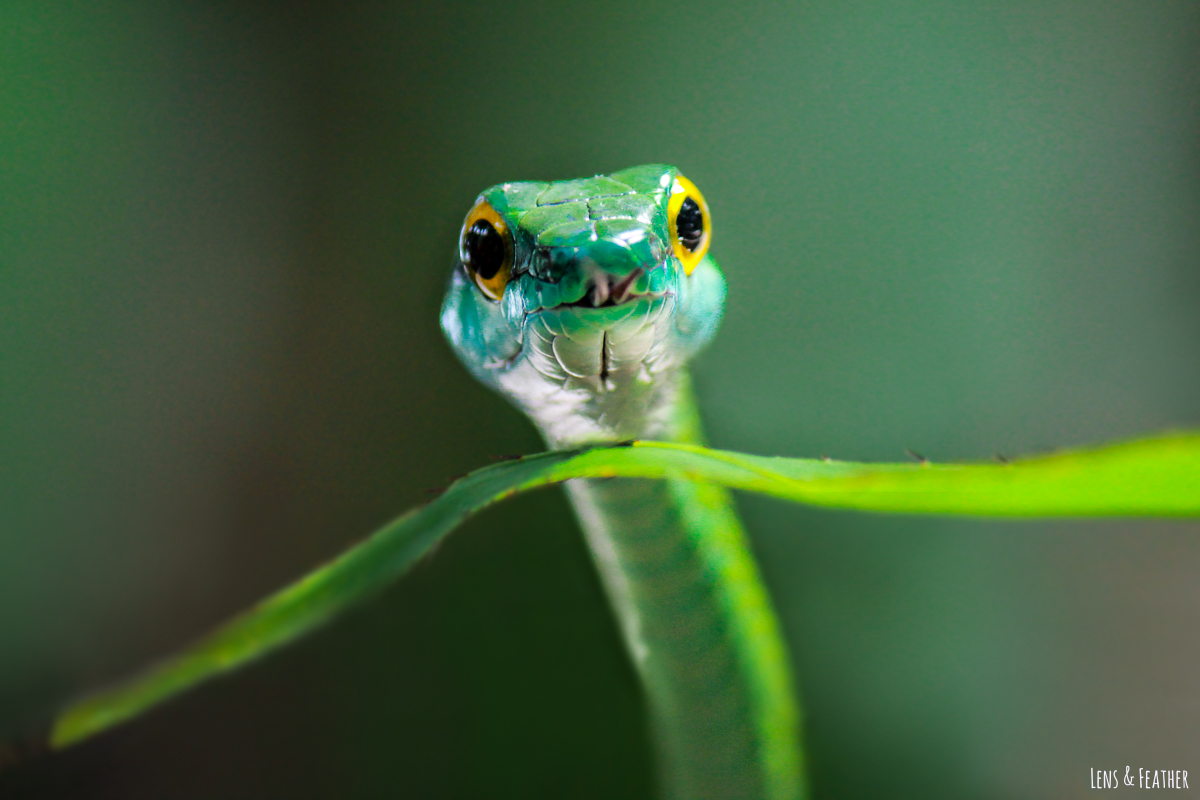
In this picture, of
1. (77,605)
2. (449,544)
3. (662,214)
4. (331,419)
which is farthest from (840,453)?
(77,605)

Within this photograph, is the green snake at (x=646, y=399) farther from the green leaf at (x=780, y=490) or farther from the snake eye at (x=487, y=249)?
the green leaf at (x=780, y=490)

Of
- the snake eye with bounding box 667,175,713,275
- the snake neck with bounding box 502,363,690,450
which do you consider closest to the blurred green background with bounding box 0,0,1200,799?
the snake neck with bounding box 502,363,690,450

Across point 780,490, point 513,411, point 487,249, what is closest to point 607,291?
point 487,249

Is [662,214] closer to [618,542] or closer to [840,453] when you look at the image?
[618,542]

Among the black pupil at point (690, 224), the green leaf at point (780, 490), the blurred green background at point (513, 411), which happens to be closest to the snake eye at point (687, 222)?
the black pupil at point (690, 224)

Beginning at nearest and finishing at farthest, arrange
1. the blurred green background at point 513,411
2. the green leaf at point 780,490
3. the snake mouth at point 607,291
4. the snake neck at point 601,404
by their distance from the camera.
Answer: the green leaf at point 780,490 → the snake mouth at point 607,291 → the snake neck at point 601,404 → the blurred green background at point 513,411

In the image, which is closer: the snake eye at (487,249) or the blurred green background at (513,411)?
the snake eye at (487,249)

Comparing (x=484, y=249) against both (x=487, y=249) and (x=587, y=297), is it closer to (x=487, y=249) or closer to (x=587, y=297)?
(x=487, y=249)
